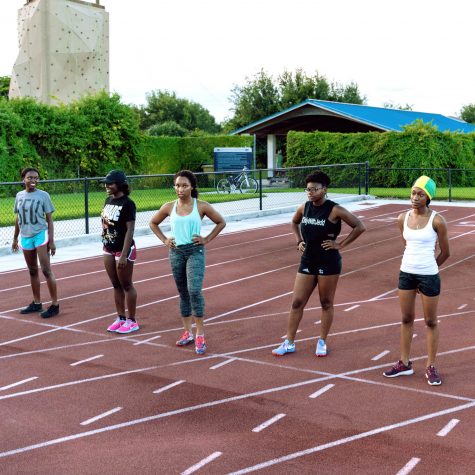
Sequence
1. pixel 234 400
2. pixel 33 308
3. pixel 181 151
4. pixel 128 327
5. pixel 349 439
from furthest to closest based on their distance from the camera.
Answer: pixel 181 151 → pixel 33 308 → pixel 128 327 → pixel 234 400 → pixel 349 439

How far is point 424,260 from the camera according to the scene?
5934mm

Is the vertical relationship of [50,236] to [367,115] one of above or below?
below

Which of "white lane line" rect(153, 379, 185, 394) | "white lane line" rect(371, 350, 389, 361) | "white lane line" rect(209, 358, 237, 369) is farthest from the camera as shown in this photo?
"white lane line" rect(371, 350, 389, 361)

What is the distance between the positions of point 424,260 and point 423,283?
0.21 metres

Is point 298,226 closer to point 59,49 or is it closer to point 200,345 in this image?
point 200,345

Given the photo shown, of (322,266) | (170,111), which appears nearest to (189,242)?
(322,266)

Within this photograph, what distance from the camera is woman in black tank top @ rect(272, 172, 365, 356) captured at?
659 centimetres

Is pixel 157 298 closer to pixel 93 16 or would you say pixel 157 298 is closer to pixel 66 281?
pixel 66 281

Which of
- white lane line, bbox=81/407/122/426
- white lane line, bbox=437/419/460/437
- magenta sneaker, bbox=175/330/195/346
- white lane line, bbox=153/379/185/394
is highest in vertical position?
magenta sneaker, bbox=175/330/195/346

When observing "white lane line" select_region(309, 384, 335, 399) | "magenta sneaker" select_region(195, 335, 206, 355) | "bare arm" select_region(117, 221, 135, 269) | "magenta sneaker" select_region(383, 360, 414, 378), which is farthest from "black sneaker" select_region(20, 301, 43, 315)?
"magenta sneaker" select_region(383, 360, 414, 378)

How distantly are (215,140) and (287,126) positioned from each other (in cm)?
620

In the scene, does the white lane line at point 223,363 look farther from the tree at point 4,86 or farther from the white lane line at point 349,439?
the tree at point 4,86

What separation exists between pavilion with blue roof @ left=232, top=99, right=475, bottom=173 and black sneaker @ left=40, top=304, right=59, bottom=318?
95.6ft

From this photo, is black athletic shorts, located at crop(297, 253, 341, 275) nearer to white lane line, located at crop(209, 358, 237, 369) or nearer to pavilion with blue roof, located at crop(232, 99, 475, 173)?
white lane line, located at crop(209, 358, 237, 369)
